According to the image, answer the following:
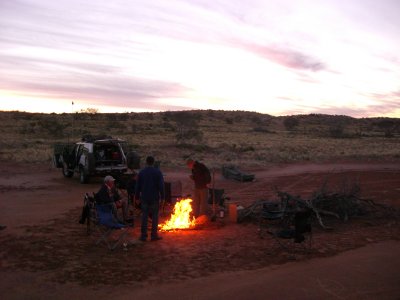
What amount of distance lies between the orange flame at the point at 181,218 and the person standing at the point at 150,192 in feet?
3.06

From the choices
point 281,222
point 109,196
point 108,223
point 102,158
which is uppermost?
point 102,158

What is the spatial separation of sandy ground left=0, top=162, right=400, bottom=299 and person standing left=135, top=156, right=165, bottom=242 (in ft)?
0.99

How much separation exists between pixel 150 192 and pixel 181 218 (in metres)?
1.62

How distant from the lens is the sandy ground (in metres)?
6.32

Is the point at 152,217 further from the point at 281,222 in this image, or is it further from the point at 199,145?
the point at 199,145

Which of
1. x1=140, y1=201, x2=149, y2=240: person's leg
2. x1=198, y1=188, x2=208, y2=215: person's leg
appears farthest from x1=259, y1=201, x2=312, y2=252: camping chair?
x1=140, y1=201, x2=149, y2=240: person's leg

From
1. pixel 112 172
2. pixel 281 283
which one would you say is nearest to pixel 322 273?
pixel 281 283

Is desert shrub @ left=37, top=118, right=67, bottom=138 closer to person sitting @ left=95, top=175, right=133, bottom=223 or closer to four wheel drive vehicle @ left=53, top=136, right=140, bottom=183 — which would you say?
four wheel drive vehicle @ left=53, top=136, right=140, bottom=183

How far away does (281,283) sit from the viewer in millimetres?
6582

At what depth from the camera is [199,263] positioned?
750 centimetres

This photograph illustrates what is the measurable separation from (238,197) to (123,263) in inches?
287

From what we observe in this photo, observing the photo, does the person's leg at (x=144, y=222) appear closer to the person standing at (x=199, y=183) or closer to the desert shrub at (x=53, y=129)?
the person standing at (x=199, y=183)

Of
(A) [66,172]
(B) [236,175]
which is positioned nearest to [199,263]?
(B) [236,175]

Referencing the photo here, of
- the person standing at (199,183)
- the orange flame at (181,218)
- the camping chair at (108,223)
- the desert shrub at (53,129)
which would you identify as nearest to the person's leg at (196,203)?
the person standing at (199,183)
